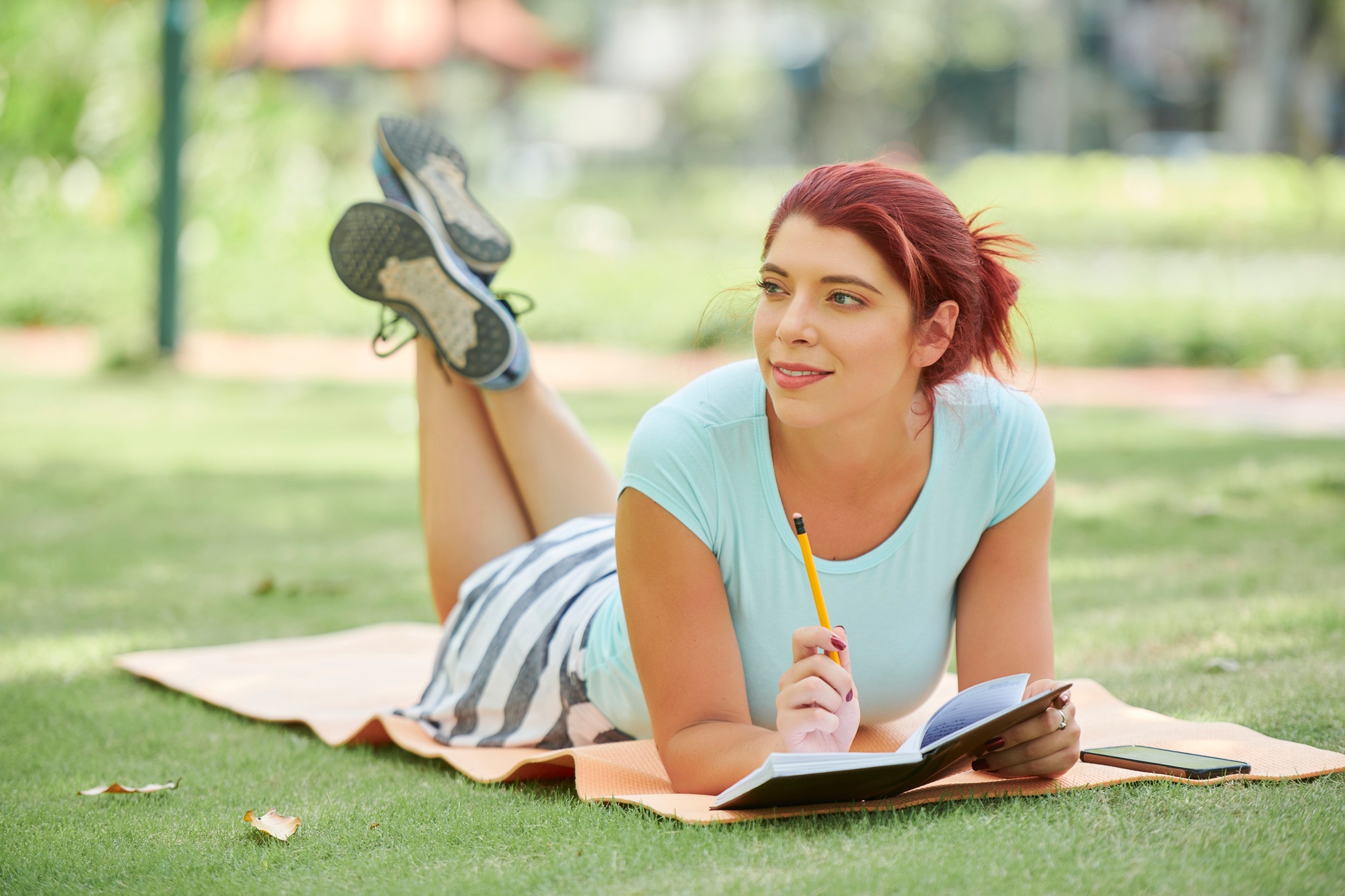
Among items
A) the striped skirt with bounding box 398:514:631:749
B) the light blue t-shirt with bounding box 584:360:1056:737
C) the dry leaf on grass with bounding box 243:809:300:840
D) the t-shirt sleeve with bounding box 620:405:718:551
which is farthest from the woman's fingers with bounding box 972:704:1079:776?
the dry leaf on grass with bounding box 243:809:300:840

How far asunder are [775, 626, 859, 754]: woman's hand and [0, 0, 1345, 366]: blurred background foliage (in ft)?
2.47

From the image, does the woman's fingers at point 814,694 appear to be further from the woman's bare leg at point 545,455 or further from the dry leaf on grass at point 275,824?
the woman's bare leg at point 545,455

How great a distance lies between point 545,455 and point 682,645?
3.61 ft

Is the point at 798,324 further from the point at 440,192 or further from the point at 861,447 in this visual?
the point at 440,192

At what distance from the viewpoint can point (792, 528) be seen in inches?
92.2

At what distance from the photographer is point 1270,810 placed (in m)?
2.09

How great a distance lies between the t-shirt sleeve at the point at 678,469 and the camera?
2279mm

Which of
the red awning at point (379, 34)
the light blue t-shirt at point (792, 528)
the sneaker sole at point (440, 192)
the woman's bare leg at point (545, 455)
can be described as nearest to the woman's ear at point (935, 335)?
the light blue t-shirt at point (792, 528)

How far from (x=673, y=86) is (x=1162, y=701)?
35922 millimetres

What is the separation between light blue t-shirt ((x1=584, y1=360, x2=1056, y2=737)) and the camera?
7.61 ft

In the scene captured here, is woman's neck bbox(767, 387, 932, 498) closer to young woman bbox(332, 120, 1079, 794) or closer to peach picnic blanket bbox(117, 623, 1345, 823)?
young woman bbox(332, 120, 1079, 794)

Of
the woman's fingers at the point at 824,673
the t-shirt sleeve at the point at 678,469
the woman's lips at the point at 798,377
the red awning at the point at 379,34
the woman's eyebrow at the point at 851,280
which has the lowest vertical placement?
the woman's fingers at the point at 824,673

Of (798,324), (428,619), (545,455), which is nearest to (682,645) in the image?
(798,324)

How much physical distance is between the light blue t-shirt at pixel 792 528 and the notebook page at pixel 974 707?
268mm
